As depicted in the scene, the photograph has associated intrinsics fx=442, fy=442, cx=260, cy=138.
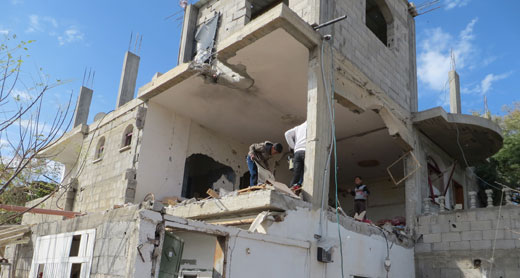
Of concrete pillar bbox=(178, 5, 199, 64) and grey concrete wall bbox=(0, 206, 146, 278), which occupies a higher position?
concrete pillar bbox=(178, 5, 199, 64)

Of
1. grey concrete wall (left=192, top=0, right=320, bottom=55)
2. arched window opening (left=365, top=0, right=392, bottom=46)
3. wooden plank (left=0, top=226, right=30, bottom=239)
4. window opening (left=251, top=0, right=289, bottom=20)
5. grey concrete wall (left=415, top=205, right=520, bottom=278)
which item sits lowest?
wooden plank (left=0, top=226, right=30, bottom=239)

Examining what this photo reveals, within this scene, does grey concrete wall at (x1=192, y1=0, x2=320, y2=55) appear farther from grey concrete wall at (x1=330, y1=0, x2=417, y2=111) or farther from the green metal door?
the green metal door

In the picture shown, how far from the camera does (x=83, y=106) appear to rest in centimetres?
2650

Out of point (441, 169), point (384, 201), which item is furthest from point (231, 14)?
point (384, 201)

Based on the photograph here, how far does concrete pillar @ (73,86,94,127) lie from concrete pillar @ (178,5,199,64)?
45.0ft

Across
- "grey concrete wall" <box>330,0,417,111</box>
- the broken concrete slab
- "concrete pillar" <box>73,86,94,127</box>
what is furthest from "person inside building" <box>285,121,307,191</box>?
"concrete pillar" <box>73,86,94,127</box>

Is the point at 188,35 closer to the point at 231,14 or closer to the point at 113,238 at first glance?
the point at 231,14

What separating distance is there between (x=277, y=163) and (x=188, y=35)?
590 centimetres

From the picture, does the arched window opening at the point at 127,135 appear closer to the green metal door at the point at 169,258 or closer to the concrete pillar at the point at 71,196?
the concrete pillar at the point at 71,196

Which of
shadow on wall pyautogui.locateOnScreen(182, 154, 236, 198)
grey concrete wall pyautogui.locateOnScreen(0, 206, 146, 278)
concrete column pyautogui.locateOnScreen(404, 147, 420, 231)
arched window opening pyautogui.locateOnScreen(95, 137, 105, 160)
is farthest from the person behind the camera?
shadow on wall pyautogui.locateOnScreen(182, 154, 236, 198)

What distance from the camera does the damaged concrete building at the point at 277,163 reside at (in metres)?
7.60

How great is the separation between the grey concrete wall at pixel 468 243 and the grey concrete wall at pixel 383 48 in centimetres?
392

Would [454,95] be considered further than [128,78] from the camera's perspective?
Yes

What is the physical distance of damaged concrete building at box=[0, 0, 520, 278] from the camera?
760 cm
